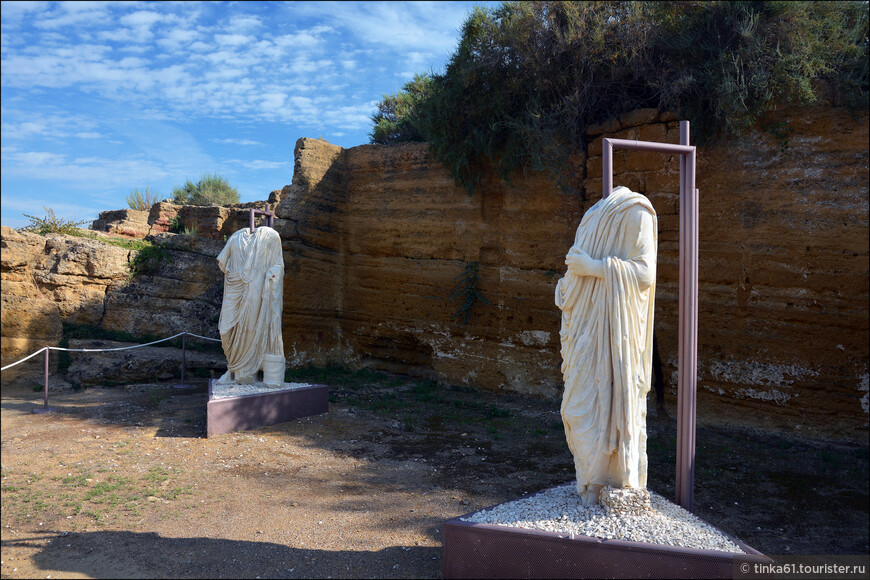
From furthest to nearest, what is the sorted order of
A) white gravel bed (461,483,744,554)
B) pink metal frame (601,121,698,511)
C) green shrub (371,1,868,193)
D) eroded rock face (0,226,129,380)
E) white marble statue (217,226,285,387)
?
eroded rock face (0,226,129,380) < white marble statue (217,226,285,387) < green shrub (371,1,868,193) < pink metal frame (601,121,698,511) < white gravel bed (461,483,744,554)

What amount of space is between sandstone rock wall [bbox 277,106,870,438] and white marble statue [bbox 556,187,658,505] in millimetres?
4362

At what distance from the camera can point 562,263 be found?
9.06 meters

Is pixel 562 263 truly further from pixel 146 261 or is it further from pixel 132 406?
pixel 146 261

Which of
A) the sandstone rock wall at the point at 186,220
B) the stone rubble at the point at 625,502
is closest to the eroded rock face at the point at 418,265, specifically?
the sandstone rock wall at the point at 186,220

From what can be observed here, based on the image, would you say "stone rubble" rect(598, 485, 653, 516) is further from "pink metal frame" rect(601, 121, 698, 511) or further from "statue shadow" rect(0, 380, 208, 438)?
"statue shadow" rect(0, 380, 208, 438)

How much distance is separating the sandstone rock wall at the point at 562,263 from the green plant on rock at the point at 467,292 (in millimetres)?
112

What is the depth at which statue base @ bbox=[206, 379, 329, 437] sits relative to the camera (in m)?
6.89

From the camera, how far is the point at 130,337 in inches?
398

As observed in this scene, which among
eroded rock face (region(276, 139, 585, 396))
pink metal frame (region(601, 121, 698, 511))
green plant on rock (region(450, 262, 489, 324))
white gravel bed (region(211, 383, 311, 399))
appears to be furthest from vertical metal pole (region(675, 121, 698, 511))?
green plant on rock (region(450, 262, 489, 324))

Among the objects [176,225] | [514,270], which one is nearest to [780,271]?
[514,270]

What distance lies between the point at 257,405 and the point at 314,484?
2141mm

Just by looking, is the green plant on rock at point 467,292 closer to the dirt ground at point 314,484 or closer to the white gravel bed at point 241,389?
the dirt ground at point 314,484

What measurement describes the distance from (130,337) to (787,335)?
33.5ft

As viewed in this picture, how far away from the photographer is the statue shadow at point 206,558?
370cm
